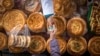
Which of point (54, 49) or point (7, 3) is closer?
point (54, 49)

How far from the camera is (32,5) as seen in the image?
2242 mm

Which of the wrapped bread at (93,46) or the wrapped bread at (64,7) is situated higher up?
the wrapped bread at (64,7)

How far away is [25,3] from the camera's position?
2.25 metres

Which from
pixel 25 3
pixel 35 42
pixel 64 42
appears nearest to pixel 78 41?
pixel 64 42

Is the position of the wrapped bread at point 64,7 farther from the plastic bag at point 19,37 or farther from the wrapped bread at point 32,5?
the plastic bag at point 19,37

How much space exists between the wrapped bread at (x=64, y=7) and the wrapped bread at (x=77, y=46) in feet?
0.62

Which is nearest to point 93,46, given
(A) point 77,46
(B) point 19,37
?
(A) point 77,46

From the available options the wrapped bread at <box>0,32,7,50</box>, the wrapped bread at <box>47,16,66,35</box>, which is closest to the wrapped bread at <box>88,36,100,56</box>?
the wrapped bread at <box>47,16,66,35</box>

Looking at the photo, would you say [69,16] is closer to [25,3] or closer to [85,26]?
[85,26]

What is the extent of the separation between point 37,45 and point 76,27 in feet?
1.00

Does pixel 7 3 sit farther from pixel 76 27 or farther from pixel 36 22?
pixel 76 27

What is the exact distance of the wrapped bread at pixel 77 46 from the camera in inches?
85.2

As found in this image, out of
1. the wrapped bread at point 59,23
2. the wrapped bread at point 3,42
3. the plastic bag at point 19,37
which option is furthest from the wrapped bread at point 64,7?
the wrapped bread at point 3,42

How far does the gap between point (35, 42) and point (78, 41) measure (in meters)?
0.31
